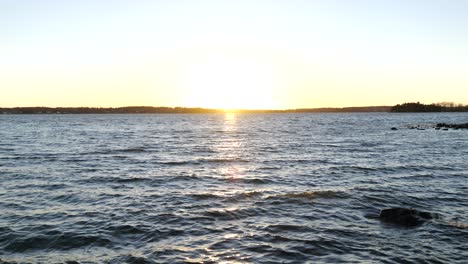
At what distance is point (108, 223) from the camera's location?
16.9m

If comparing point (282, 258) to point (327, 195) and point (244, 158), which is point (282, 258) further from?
point (244, 158)

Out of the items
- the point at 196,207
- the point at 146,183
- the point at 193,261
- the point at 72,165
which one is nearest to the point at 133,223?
the point at 196,207

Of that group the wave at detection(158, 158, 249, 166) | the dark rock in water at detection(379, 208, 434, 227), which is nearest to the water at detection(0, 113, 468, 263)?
the dark rock in water at detection(379, 208, 434, 227)

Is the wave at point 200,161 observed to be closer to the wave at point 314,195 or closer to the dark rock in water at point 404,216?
the wave at point 314,195

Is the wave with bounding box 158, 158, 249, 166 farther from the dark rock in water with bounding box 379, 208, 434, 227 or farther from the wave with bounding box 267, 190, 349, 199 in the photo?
the dark rock in water with bounding box 379, 208, 434, 227

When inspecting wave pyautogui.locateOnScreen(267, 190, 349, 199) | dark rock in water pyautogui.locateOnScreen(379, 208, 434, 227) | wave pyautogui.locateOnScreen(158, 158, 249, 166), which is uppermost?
dark rock in water pyautogui.locateOnScreen(379, 208, 434, 227)

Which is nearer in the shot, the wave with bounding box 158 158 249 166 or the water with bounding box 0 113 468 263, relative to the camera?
the water with bounding box 0 113 468 263

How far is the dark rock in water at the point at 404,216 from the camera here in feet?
55.1

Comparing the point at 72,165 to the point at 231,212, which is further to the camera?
the point at 72,165

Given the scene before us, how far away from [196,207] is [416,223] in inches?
411

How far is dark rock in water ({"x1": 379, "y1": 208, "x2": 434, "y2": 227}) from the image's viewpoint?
16781mm

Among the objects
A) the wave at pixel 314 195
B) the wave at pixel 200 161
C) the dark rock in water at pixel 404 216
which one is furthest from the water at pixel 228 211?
the wave at pixel 200 161

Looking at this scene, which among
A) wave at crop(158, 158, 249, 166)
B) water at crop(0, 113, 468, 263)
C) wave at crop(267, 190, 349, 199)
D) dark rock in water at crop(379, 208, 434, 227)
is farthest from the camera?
wave at crop(158, 158, 249, 166)

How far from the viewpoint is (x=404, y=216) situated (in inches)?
677
